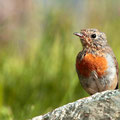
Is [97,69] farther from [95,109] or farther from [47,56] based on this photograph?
→ [47,56]

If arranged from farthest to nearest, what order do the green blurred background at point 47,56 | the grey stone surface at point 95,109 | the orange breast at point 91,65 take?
1. the green blurred background at point 47,56
2. the orange breast at point 91,65
3. the grey stone surface at point 95,109

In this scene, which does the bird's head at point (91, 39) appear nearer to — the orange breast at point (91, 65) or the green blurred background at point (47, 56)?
the orange breast at point (91, 65)

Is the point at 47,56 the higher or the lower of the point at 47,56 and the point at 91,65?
the lower

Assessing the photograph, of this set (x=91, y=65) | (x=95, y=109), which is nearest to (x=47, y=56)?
(x=91, y=65)

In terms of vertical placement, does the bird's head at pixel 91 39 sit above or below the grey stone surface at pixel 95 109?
above

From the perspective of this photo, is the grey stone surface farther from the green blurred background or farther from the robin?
the green blurred background

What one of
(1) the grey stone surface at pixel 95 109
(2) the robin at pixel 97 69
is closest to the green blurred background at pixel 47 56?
(2) the robin at pixel 97 69
